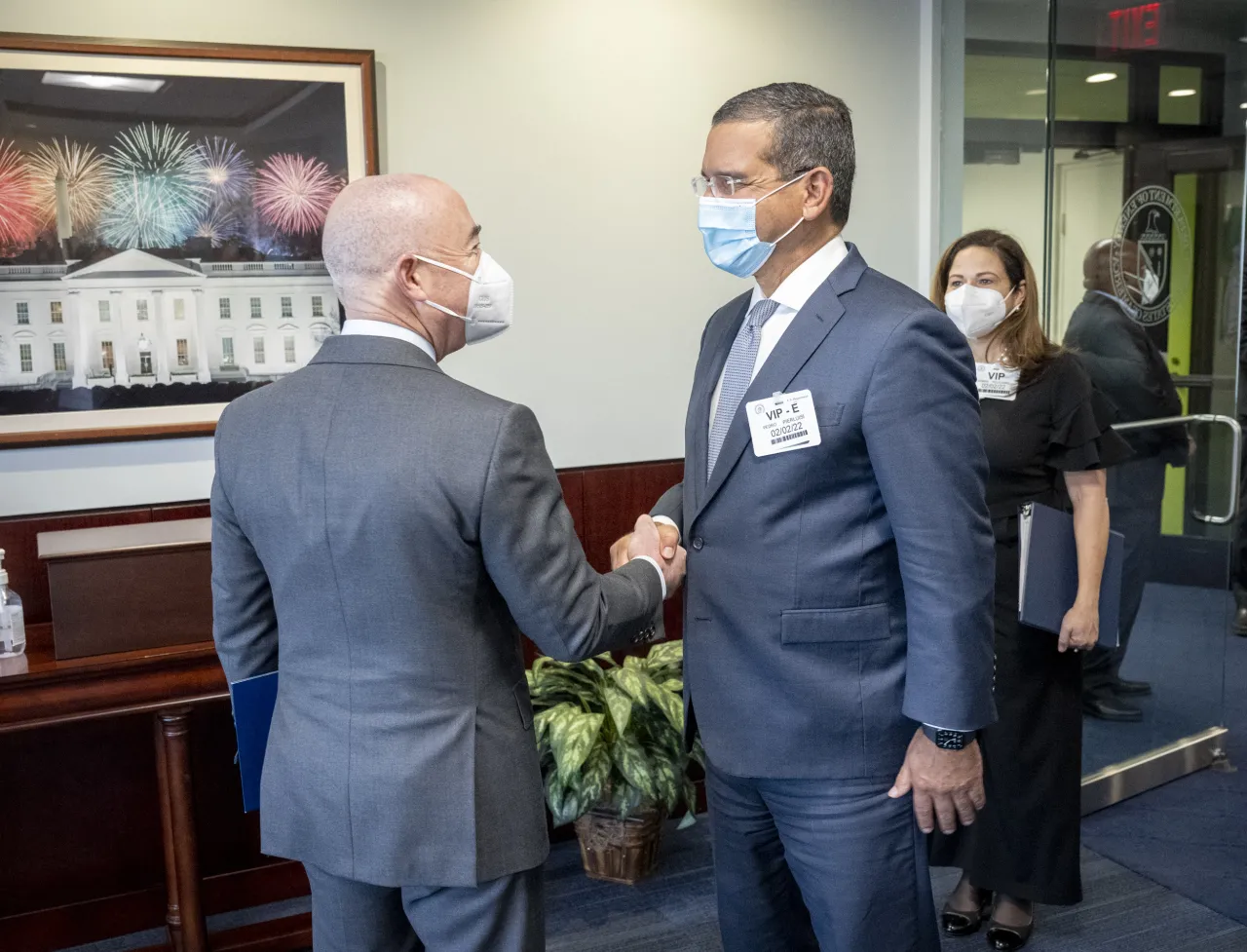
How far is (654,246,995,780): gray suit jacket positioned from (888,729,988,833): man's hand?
31 millimetres

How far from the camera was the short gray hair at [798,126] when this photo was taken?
1.73 meters

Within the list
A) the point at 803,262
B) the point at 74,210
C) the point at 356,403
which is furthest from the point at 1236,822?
the point at 74,210

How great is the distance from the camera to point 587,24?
3281 millimetres

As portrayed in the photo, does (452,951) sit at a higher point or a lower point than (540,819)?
lower

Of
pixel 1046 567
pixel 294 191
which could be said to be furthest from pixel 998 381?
pixel 294 191

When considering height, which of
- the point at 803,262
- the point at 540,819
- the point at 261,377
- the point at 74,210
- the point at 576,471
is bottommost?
the point at 540,819

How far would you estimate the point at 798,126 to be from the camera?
1.73 meters

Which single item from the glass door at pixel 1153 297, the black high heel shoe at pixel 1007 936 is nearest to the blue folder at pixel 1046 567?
the black high heel shoe at pixel 1007 936

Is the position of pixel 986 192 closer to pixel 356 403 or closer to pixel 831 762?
pixel 831 762

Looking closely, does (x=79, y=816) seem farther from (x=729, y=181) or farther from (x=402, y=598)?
(x=729, y=181)

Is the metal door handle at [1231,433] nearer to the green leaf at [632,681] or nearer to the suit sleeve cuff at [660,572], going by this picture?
the green leaf at [632,681]

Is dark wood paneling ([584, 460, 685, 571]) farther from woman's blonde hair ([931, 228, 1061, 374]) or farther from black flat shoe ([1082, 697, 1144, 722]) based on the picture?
black flat shoe ([1082, 697, 1144, 722])

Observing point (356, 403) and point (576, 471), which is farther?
point (576, 471)

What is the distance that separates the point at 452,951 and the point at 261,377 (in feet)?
5.92
